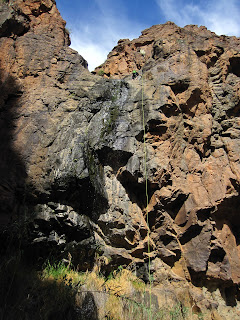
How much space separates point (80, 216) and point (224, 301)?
3.07 meters

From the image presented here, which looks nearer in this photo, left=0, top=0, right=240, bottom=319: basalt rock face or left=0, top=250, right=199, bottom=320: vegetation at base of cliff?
left=0, top=250, right=199, bottom=320: vegetation at base of cliff

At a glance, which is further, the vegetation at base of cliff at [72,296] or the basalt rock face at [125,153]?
the basalt rock face at [125,153]

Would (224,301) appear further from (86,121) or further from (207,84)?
(207,84)

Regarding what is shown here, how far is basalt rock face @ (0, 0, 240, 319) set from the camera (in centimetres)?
450

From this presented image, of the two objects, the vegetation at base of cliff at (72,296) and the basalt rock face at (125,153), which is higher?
the basalt rock face at (125,153)

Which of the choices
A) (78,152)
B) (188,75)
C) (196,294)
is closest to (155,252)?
(196,294)

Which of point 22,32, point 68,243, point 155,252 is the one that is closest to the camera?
point 68,243

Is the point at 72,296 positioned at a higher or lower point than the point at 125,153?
lower

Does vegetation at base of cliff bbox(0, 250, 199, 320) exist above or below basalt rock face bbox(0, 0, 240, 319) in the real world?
below

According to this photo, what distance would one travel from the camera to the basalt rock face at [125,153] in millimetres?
4496

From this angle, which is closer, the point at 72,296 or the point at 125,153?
the point at 72,296

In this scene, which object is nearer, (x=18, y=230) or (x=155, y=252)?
(x=18, y=230)

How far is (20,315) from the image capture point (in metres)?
2.83

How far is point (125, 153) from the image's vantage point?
540cm
